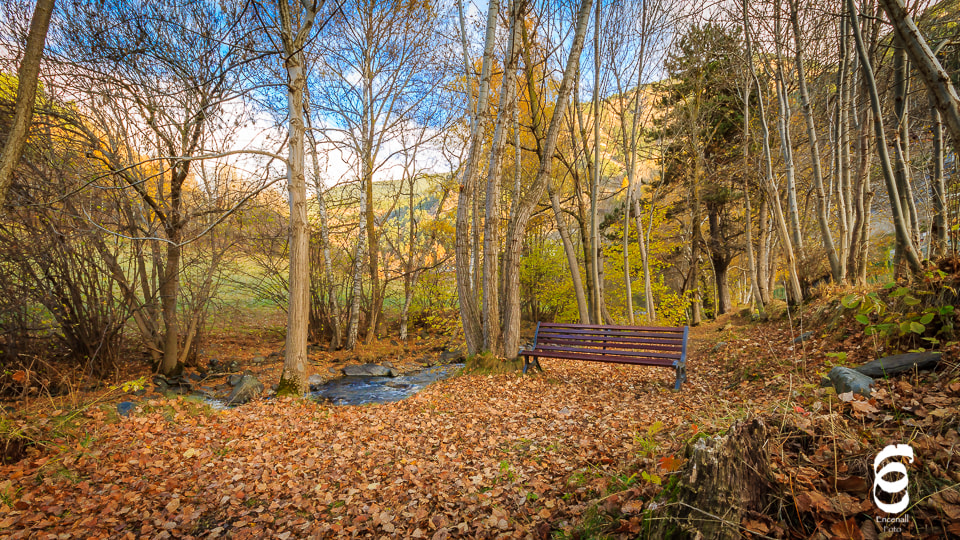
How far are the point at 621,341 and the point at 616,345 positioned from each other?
0.10 m

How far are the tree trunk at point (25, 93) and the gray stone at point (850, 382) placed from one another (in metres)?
6.80

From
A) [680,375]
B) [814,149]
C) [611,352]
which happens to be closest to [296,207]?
[611,352]

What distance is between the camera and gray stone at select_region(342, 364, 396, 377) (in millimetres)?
8938

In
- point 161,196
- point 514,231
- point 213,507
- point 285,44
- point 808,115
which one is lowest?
point 213,507

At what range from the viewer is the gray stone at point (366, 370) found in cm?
894

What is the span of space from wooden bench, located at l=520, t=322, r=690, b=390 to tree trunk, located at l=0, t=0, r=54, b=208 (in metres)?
5.96

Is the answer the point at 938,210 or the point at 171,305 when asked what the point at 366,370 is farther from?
the point at 938,210

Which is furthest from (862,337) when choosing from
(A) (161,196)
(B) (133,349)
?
(B) (133,349)

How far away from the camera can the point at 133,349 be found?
302 inches

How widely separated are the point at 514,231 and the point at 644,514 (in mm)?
4907

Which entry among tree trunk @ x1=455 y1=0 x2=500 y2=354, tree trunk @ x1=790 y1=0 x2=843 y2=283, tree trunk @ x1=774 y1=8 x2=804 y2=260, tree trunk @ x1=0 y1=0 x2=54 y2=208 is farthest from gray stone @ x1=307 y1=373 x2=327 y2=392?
tree trunk @ x1=790 y1=0 x2=843 y2=283

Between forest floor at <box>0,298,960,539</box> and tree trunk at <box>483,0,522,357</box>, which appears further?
tree trunk at <box>483,0,522,357</box>

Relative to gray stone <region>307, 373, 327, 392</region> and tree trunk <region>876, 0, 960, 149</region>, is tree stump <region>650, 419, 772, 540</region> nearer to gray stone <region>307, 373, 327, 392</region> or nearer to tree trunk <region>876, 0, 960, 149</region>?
tree trunk <region>876, 0, 960, 149</region>

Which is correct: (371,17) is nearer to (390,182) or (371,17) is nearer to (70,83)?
(390,182)
